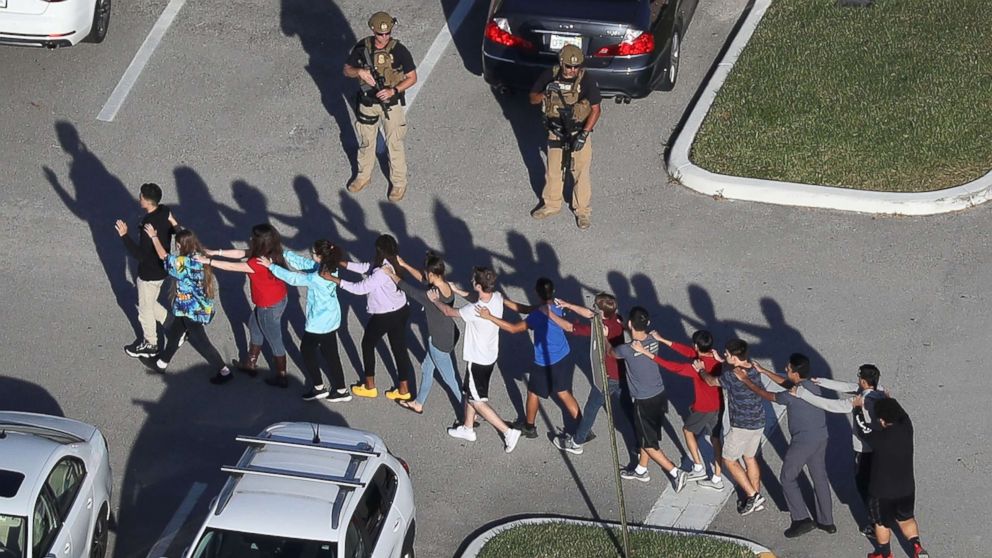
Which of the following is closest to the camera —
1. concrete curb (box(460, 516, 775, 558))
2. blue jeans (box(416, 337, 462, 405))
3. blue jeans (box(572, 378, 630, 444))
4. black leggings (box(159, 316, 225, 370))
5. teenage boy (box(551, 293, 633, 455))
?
concrete curb (box(460, 516, 775, 558))

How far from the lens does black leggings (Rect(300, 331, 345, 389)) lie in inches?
Answer: 429

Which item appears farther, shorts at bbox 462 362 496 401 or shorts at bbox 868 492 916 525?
shorts at bbox 462 362 496 401

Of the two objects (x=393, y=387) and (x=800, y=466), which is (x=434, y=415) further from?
(x=800, y=466)

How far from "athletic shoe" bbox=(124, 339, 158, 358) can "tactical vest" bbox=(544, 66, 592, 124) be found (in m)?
4.05

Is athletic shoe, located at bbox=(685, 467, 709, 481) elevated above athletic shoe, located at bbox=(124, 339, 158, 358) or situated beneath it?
situated beneath

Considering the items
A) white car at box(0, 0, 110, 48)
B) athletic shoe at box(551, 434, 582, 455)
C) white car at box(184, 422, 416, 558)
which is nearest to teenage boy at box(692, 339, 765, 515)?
athletic shoe at box(551, 434, 582, 455)

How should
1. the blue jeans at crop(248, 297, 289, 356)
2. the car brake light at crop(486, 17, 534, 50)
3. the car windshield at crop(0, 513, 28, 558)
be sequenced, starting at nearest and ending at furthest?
the car windshield at crop(0, 513, 28, 558) → the blue jeans at crop(248, 297, 289, 356) → the car brake light at crop(486, 17, 534, 50)

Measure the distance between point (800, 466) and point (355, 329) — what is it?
424cm

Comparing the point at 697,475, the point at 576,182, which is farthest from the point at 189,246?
the point at 697,475

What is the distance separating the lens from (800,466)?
969 cm

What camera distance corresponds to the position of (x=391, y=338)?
35.8 feet

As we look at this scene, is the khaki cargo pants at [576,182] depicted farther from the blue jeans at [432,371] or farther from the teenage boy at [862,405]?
the teenage boy at [862,405]

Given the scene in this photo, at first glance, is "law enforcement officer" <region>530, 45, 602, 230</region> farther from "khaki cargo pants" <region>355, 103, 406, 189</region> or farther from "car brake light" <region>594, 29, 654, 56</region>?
"khaki cargo pants" <region>355, 103, 406, 189</region>

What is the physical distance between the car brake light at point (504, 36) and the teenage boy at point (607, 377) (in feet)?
12.0
